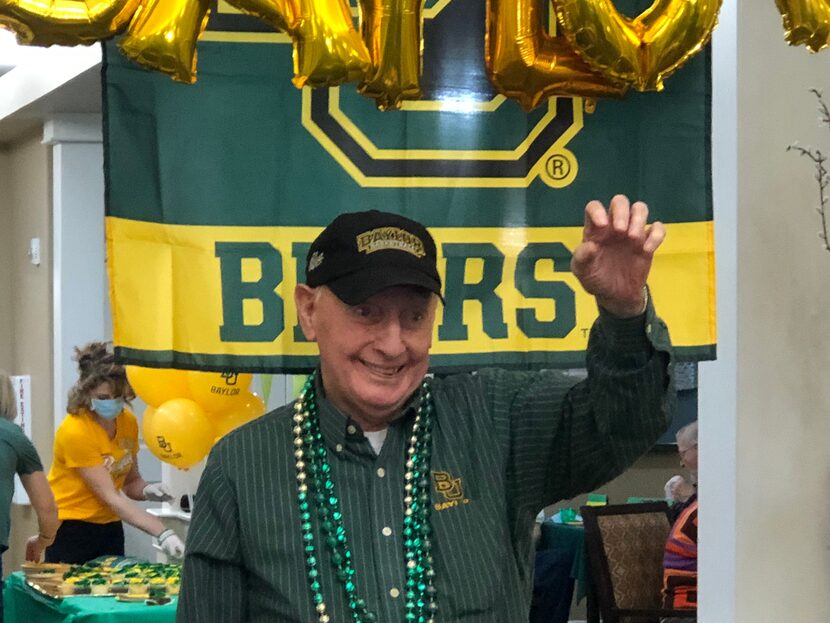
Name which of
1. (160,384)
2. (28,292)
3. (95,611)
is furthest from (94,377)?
(28,292)

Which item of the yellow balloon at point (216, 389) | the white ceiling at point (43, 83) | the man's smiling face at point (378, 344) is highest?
the white ceiling at point (43, 83)

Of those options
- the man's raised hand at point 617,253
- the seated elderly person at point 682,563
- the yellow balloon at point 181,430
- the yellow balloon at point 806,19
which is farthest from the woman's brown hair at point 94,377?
the man's raised hand at point 617,253

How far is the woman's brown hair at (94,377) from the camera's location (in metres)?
5.28

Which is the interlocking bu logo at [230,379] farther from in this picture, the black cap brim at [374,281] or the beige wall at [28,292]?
the beige wall at [28,292]

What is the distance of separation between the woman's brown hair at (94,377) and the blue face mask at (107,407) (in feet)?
0.08

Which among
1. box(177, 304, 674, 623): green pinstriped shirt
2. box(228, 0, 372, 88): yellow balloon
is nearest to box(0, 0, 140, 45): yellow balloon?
box(228, 0, 372, 88): yellow balloon

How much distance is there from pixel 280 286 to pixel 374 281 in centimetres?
88

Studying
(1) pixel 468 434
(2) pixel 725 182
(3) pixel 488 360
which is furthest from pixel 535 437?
(2) pixel 725 182

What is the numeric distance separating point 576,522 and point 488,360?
3.89m

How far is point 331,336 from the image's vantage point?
1.75 metres

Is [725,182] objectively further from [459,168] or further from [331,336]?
[331,336]

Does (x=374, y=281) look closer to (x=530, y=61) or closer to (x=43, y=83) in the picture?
(x=530, y=61)

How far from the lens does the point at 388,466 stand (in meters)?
1.77

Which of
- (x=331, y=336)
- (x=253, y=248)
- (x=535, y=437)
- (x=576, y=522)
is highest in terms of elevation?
(x=253, y=248)
